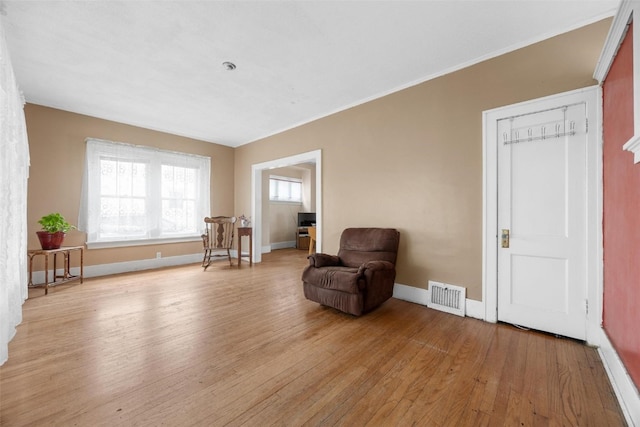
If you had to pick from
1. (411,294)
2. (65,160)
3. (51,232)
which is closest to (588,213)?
(411,294)

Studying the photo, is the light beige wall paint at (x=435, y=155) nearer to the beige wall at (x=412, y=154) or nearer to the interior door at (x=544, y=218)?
the beige wall at (x=412, y=154)

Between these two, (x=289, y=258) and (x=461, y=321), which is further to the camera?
(x=289, y=258)

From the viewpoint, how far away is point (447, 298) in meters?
2.83

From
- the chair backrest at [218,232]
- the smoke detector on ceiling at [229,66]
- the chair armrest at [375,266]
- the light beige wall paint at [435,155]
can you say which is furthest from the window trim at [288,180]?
the chair armrest at [375,266]

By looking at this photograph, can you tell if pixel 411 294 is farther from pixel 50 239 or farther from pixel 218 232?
pixel 50 239

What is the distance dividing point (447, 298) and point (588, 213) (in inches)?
56.0

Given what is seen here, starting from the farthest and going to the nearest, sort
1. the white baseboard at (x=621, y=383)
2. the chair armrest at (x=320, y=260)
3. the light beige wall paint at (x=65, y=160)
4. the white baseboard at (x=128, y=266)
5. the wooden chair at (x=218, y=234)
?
the wooden chair at (x=218, y=234) → the white baseboard at (x=128, y=266) → the light beige wall paint at (x=65, y=160) → the chair armrest at (x=320, y=260) → the white baseboard at (x=621, y=383)

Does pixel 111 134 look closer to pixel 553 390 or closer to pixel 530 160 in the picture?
pixel 530 160

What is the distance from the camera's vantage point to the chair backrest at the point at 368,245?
3086 millimetres

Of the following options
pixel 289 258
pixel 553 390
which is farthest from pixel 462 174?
pixel 289 258

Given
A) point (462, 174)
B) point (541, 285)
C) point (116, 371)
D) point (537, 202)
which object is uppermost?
point (462, 174)

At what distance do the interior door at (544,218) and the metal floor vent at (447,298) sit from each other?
0.34 meters

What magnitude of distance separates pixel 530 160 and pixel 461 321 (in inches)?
65.6

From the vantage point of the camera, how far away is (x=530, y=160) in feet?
7.78
